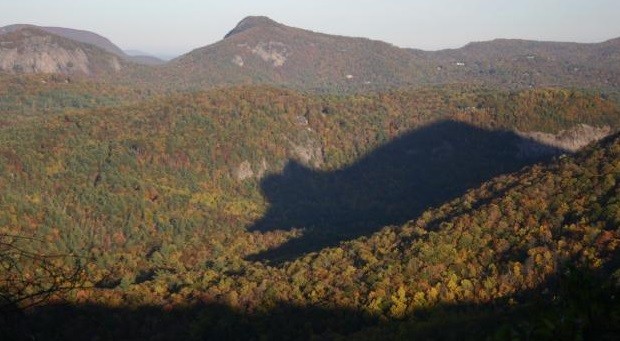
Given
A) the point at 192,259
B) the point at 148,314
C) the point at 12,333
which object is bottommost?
the point at 192,259

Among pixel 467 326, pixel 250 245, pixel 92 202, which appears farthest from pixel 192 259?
pixel 467 326

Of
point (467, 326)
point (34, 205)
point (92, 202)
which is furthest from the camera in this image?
point (92, 202)

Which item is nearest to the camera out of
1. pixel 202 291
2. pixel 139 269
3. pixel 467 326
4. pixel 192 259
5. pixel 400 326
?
pixel 467 326

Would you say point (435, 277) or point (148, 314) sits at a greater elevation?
point (435, 277)

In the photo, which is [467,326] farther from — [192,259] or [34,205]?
[34,205]

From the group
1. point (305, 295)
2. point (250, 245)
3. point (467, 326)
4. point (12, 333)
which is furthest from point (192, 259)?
point (12, 333)

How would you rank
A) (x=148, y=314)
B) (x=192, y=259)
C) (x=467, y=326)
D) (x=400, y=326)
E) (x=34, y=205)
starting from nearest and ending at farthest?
(x=467, y=326) → (x=400, y=326) → (x=148, y=314) → (x=192, y=259) → (x=34, y=205)

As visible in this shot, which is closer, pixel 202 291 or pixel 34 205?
pixel 202 291

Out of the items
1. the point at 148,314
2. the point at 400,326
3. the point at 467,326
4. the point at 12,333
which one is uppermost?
the point at 12,333

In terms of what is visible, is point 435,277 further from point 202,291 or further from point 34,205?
point 34,205
